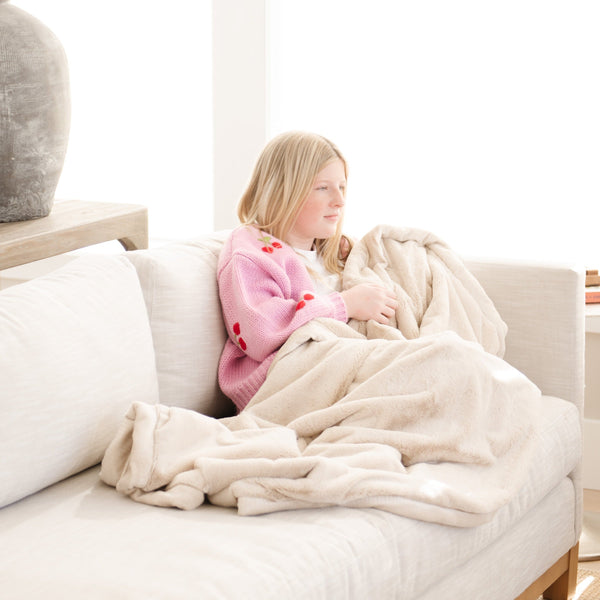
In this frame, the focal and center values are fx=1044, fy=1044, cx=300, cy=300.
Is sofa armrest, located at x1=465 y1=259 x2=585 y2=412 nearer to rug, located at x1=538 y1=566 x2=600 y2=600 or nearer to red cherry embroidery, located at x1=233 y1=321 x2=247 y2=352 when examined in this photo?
rug, located at x1=538 y1=566 x2=600 y2=600

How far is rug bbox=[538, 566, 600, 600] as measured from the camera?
249cm

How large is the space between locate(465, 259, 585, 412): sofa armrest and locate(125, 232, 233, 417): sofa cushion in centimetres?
72

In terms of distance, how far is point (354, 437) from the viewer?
192 cm

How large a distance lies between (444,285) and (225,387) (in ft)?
1.96

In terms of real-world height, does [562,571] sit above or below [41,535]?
below

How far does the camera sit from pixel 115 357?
77.5 inches

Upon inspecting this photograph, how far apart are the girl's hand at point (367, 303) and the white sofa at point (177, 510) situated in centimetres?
31

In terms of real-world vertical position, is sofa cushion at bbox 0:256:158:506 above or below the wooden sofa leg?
above

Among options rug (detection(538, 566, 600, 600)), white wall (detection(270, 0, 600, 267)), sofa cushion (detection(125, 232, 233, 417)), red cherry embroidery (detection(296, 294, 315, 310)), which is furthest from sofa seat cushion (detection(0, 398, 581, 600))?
white wall (detection(270, 0, 600, 267))

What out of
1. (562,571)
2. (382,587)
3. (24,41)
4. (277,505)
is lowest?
(562,571)

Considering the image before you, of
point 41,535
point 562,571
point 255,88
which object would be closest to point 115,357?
point 41,535

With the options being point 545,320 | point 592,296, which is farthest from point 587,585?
point 592,296

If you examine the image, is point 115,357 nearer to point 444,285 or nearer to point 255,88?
point 444,285

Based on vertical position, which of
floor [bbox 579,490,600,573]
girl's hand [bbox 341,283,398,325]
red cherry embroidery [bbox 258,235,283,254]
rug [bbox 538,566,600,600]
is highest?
red cherry embroidery [bbox 258,235,283,254]
